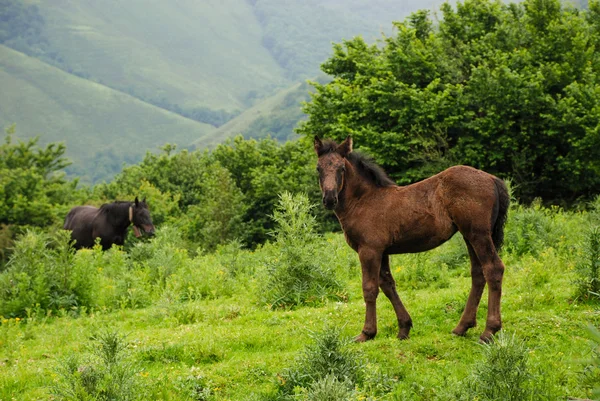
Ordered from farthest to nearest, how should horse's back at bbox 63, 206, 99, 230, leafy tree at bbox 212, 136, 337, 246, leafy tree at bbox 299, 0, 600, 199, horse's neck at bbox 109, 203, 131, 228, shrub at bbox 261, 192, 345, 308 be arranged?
leafy tree at bbox 212, 136, 337, 246 < leafy tree at bbox 299, 0, 600, 199 < horse's back at bbox 63, 206, 99, 230 < horse's neck at bbox 109, 203, 131, 228 < shrub at bbox 261, 192, 345, 308

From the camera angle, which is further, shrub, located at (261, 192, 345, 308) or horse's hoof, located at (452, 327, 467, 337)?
shrub, located at (261, 192, 345, 308)

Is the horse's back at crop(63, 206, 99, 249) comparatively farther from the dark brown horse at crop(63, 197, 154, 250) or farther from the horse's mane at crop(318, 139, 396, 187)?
the horse's mane at crop(318, 139, 396, 187)

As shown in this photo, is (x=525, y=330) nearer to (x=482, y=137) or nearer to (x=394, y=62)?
(x=482, y=137)

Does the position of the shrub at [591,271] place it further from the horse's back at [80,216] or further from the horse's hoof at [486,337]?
the horse's back at [80,216]

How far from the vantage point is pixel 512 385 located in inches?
207

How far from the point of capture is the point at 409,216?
757 centimetres

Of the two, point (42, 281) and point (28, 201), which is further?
point (28, 201)

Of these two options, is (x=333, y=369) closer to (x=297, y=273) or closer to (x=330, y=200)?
(x=330, y=200)

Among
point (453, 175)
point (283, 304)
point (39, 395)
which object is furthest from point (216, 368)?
point (453, 175)

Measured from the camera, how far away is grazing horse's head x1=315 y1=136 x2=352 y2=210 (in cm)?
734

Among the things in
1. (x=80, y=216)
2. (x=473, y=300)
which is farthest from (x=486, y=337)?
(x=80, y=216)

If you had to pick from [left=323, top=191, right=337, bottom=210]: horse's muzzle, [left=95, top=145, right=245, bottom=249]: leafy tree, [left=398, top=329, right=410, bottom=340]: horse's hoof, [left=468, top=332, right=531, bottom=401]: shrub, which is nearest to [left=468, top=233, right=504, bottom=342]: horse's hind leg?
[left=398, top=329, right=410, bottom=340]: horse's hoof

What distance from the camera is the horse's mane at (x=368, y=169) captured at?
809 cm

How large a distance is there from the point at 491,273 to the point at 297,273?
4697 mm
